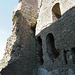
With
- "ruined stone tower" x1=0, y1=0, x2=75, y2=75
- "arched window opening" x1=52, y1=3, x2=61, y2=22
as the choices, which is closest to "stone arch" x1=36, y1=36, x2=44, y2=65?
"ruined stone tower" x1=0, y1=0, x2=75, y2=75

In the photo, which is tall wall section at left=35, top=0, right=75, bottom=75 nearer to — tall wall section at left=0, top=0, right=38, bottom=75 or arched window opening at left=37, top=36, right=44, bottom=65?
arched window opening at left=37, top=36, right=44, bottom=65

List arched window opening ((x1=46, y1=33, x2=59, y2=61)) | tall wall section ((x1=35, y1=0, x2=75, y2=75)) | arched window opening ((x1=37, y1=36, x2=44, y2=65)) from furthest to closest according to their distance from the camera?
arched window opening ((x1=37, y1=36, x2=44, y2=65)) < arched window opening ((x1=46, y1=33, x2=59, y2=61)) < tall wall section ((x1=35, y1=0, x2=75, y2=75))

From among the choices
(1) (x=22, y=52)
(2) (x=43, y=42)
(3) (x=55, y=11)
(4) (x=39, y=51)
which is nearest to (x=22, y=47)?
(1) (x=22, y=52)

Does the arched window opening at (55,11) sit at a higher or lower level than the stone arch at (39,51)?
higher

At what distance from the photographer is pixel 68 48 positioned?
4207 mm

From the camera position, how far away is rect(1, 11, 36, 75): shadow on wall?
523 centimetres

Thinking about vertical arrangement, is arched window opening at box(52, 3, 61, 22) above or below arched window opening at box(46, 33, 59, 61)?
above

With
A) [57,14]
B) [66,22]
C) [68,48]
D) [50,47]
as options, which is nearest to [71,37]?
[68,48]

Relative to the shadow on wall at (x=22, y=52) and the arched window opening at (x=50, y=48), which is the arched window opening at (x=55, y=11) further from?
the shadow on wall at (x=22, y=52)

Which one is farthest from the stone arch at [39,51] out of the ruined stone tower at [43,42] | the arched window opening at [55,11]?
the arched window opening at [55,11]

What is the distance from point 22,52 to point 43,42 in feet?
4.50

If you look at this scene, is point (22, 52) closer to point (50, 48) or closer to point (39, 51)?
point (39, 51)

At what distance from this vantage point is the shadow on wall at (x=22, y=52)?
523 cm

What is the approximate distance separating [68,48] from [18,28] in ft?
11.3
